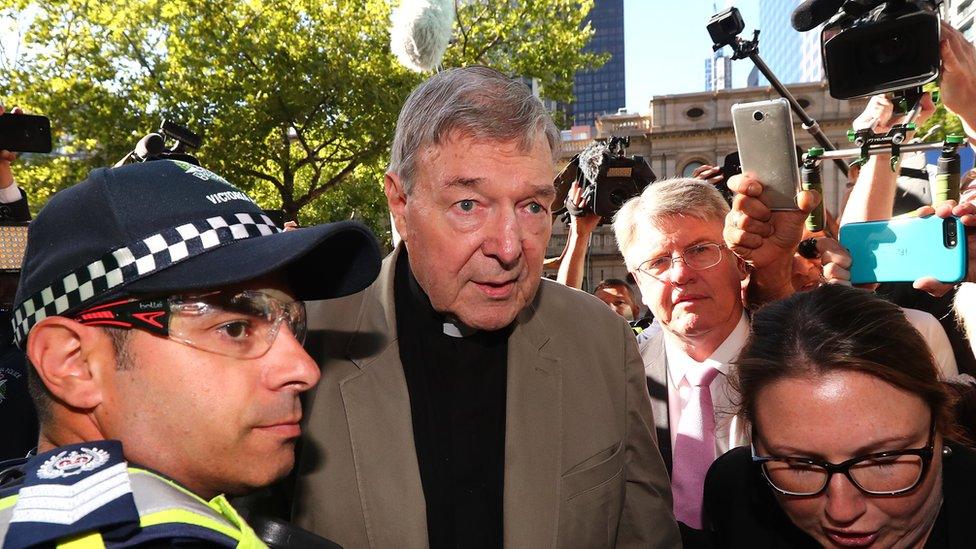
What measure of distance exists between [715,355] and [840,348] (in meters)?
1.05

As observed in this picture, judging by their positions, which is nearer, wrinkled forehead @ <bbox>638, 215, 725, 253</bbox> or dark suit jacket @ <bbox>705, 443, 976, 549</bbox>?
dark suit jacket @ <bbox>705, 443, 976, 549</bbox>

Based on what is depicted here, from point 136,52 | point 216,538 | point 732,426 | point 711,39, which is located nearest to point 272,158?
point 136,52

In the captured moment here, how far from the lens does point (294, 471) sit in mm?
2008

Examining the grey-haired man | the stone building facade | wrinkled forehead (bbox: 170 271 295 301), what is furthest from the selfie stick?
the stone building facade

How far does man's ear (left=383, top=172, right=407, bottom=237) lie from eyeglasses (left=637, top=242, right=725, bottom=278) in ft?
4.11

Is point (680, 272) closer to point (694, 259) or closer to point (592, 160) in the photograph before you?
point (694, 259)

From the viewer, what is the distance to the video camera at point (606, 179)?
3982 millimetres

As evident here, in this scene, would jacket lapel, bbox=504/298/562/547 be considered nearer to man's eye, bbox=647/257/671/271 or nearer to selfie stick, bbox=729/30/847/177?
man's eye, bbox=647/257/671/271

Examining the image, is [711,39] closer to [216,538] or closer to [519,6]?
[216,538]

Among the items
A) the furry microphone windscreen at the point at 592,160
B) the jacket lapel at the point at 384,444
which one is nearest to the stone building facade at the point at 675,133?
the furry microphone windscreen at the point at 592,160

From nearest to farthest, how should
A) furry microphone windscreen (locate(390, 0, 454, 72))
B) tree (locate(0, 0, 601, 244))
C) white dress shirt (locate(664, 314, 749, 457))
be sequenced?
white dress shirt (locate(664, 314, 749, 457)) < furry microphone windscreen (locate(390, 0, 454, 72)) < tree (locate(0, 0, 601, 244))

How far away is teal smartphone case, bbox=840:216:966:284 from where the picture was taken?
86.5 inches

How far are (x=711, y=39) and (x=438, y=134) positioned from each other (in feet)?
7.26

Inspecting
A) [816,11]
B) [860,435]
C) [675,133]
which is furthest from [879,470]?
[675,133]
